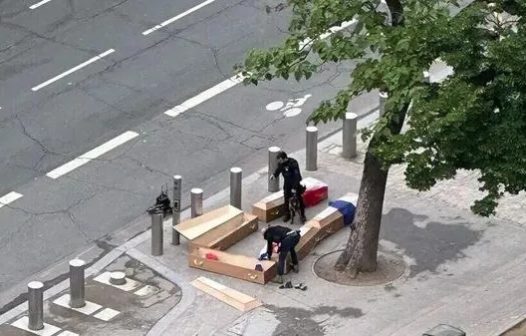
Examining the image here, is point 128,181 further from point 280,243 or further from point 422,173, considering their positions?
point 422,173

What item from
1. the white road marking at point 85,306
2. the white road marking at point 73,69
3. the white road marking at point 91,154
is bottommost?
the white road marking at point 85,306

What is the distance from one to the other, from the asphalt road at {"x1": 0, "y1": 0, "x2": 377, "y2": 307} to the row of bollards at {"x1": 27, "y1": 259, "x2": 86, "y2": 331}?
972mm

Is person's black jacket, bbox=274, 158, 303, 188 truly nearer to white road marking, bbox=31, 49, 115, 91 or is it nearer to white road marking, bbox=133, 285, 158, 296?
white road marking, bbox=133, 285, 158, 296

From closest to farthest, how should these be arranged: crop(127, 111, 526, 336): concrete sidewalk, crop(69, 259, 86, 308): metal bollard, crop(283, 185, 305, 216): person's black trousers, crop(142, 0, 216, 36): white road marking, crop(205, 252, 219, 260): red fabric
A: crop(127, 111, 526, 336): concrete sidewalk → crop(69, 259, 86, 308): metal bollard → crop(205, 252, 219, 260): red fabric → crop(283, 185, 305, 216): person's black trousers → crop(142, 0, 216, 36): white road marking

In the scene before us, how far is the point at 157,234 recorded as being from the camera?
20078 mm

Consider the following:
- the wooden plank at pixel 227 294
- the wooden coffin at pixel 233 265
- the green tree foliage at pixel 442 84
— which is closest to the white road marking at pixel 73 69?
the wooden coffin at pixel 233 265

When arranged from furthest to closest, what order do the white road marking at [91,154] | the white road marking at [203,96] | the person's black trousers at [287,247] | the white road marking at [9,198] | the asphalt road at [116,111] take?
the white road marking at [203,96]
the white road marking at [91,154]
the white road marking at [9,198]
the asphalt road at [116,111]
the person's black trousers at [287,247]

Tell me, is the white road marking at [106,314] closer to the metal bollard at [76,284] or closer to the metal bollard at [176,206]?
the metal bollard at [76,284]

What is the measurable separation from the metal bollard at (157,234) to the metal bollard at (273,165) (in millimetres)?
2337

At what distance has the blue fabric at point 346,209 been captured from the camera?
20844mm

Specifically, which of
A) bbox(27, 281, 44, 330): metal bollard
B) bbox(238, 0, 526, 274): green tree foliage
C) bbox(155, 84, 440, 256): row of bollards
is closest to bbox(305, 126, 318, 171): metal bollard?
bbox(155, 84, 440, 256): row of bollards

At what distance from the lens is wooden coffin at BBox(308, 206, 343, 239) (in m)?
20.5

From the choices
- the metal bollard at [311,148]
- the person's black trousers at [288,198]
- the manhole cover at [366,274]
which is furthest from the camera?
the metal bollard at [311,148]

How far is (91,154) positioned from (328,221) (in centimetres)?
442
